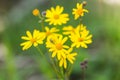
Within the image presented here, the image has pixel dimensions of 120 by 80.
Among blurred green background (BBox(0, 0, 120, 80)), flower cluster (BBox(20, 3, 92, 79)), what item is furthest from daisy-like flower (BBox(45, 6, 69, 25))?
blurred green background (BBox(0, 0, 120, 80))

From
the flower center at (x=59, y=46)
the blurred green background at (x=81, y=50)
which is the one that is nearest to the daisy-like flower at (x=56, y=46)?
the flower center at (x=59, y=46)

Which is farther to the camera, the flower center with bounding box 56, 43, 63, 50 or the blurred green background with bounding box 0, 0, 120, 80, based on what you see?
the blurred green background with bounding box 0, 0, 120, 80

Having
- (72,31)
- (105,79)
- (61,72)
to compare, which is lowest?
(105,79)

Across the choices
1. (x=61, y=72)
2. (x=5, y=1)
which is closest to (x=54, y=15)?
(x=61, y=72)

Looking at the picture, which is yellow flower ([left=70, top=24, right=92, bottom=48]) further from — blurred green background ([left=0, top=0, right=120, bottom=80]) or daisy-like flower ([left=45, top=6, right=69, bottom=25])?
blurred green background ([left=0, top=0, right=120, bottom=80])

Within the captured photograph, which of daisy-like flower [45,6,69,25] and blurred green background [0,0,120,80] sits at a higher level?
daisy-like flower [45,6,69,25]

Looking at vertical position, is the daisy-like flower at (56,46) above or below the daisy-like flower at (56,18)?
below

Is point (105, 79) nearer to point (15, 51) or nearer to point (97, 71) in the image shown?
point (97, 71)

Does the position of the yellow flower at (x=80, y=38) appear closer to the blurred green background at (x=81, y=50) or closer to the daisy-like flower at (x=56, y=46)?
the daisy-like flower at (x=56, y=46)
